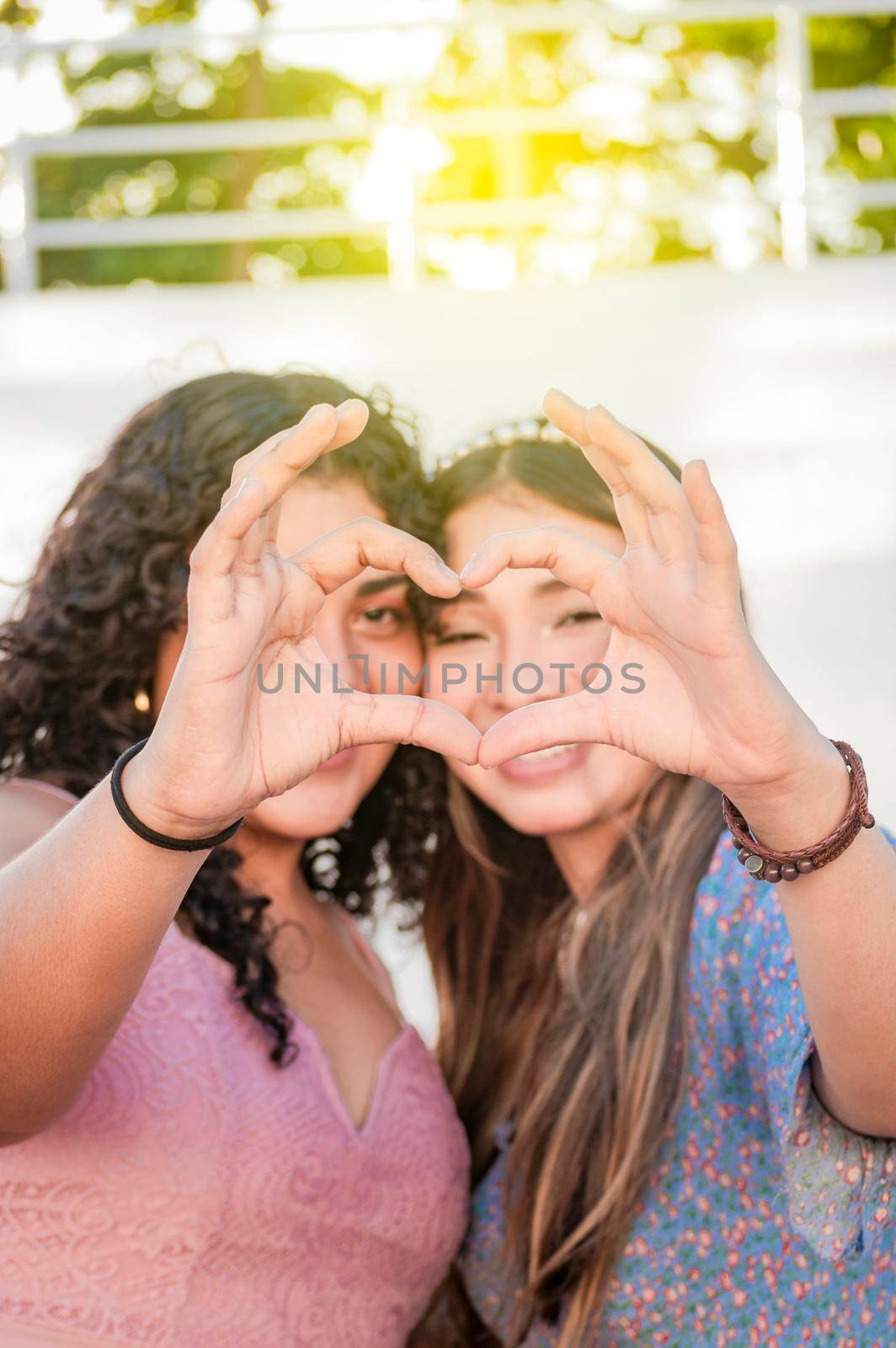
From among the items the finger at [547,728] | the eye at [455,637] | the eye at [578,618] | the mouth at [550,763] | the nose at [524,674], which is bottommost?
the mouth at [550,763]

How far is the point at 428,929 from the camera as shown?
278cm

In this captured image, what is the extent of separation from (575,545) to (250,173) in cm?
1042

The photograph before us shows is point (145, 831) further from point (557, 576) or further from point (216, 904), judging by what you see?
point (216, 904)

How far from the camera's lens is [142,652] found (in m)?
2.16

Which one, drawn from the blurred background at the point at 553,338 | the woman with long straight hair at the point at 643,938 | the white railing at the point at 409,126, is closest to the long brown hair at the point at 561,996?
the woman with long straight hair at the point at 643,938

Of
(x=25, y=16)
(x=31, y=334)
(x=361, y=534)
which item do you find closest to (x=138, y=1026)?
(x=361, y=534)

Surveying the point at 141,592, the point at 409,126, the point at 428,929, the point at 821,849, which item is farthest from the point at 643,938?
the point at 409,126

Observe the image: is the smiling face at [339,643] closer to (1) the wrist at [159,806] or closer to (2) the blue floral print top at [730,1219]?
(2) the blue floral print top at [730,1219]

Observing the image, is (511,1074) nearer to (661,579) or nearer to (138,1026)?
(138,1026)

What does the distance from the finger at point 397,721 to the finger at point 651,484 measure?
10.5 inches

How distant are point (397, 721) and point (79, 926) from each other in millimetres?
364

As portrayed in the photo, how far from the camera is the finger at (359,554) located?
137cm

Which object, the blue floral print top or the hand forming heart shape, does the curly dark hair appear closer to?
the blue floral print top

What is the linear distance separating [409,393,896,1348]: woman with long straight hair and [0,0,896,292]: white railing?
347cm
